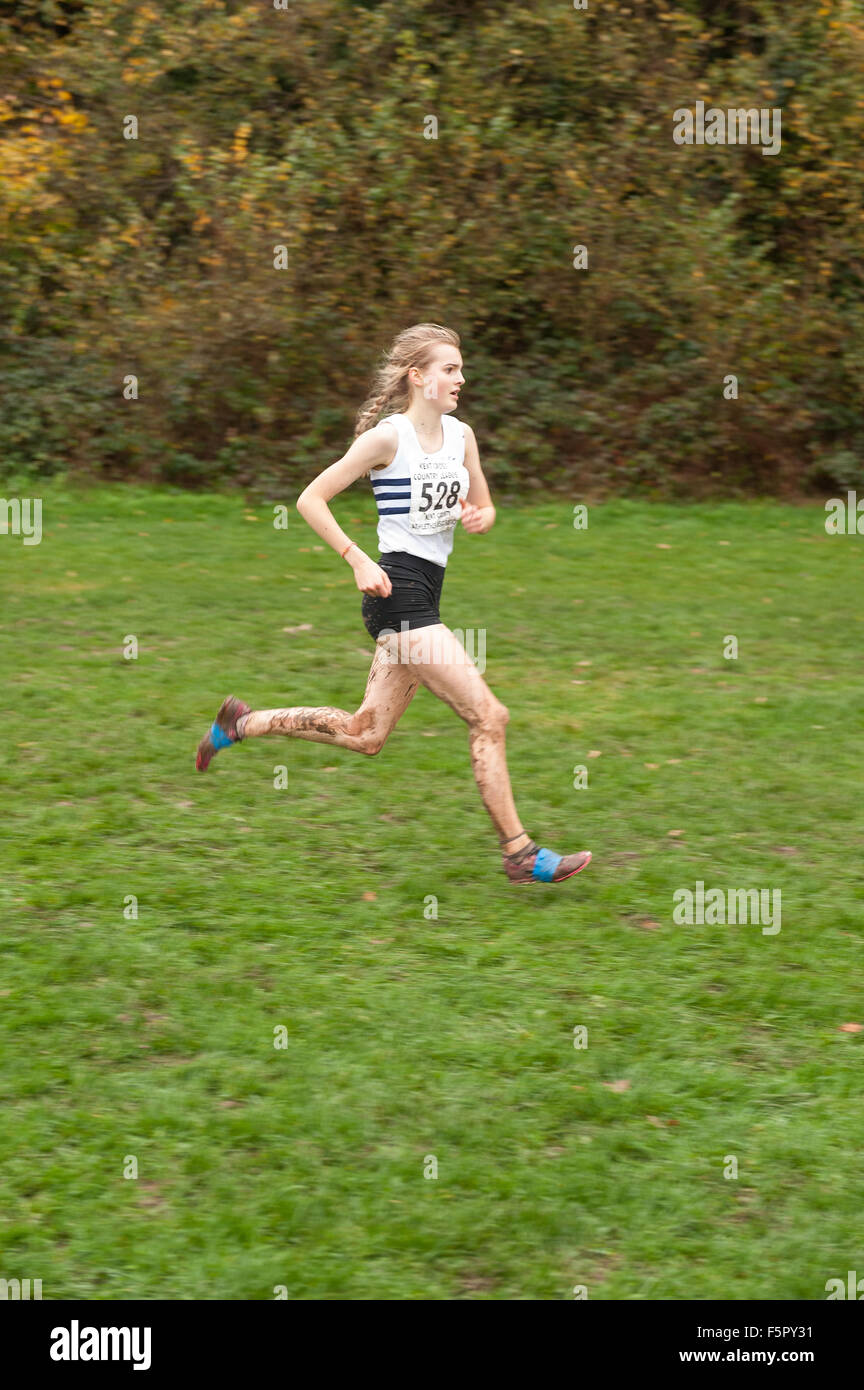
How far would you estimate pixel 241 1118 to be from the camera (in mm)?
4512

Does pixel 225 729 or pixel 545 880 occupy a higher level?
pixel 225 729

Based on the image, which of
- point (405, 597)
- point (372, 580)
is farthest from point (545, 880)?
point (372, 580)

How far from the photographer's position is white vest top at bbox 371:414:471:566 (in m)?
6.10

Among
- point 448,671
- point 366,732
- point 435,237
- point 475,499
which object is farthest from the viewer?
point 435,237

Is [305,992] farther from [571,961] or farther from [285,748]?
[285,748]

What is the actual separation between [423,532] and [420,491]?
0.17 m

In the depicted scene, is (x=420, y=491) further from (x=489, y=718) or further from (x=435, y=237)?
(x=435, y=237)

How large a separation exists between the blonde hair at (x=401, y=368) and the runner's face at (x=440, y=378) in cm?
3

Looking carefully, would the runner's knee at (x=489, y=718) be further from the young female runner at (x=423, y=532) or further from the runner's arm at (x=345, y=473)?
the runner's arm at (x=345, y=473)

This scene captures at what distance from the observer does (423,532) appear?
6.20 m

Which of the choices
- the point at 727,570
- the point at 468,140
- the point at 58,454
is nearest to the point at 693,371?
the point at 468,140

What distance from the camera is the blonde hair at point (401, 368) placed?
20.1 feet

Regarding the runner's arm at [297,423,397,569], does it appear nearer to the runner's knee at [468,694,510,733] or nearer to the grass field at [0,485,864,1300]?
the runner's knee at [468,694,510,733]

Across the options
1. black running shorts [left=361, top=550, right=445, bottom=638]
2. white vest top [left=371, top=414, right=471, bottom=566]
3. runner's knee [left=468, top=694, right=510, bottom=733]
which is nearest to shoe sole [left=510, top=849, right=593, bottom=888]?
runner's knee [left=468, top=694, right=510, bottom=733]
